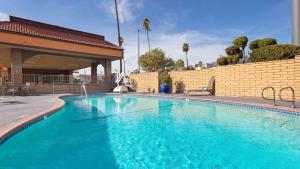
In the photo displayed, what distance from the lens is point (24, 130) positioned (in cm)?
485

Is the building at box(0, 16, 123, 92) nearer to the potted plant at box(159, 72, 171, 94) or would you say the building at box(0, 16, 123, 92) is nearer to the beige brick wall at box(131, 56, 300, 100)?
the potted plant at box(159, 72, 171, 94)

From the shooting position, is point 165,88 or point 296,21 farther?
point 165,88

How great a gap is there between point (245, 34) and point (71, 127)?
716 inches

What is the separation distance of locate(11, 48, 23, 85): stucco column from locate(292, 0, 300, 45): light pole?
69.0ft

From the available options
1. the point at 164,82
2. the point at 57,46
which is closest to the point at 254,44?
the point at 164,82

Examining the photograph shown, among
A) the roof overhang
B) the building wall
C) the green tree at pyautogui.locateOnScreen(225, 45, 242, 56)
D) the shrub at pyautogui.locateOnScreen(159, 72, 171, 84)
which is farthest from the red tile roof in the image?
the green tree at pyautogui.locateOnScreen(225, 45, 242, 56)

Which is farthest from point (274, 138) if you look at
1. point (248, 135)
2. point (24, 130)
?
point (24, 130)

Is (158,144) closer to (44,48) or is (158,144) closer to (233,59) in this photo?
(44,48)

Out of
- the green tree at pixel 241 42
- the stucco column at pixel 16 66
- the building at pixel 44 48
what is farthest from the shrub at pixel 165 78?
the stucco column at pixel 16 66

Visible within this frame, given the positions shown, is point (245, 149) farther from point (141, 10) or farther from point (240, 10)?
point (141, 10)

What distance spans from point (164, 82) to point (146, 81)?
8.54 ft

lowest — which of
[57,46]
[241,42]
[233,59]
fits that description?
[233,59]

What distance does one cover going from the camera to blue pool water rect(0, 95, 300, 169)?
11.0 ft

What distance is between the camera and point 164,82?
17734mm
